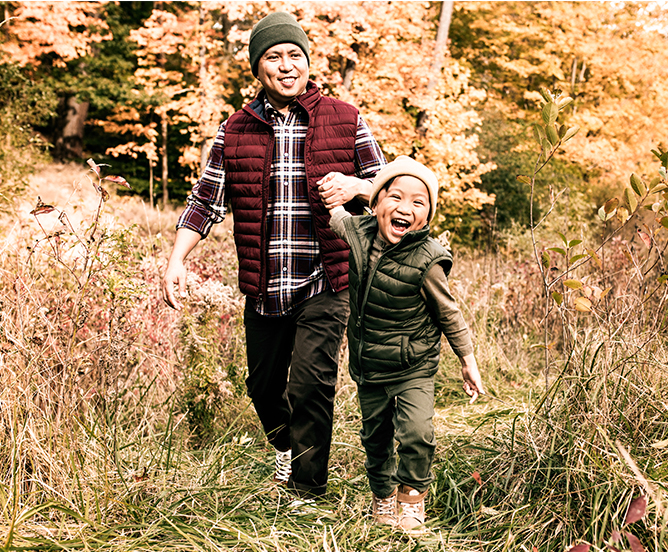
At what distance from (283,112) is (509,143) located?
12.7 m

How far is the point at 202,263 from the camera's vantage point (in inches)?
202

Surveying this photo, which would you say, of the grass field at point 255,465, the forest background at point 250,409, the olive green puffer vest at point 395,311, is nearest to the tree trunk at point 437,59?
the forest background at point 250,409

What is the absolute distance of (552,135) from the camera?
2.20 meters

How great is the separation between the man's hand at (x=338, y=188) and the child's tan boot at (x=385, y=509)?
4.05 feet

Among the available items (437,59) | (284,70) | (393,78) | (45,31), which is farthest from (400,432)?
(45,31)

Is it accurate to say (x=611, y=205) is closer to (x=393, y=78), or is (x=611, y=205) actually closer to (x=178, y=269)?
(x=178, y=269)

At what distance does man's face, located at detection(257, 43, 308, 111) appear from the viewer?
258 cm

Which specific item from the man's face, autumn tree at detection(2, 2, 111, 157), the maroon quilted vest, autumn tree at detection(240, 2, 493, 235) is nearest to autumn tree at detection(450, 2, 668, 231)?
autumn tree at detection(240, 2, 493, 235)

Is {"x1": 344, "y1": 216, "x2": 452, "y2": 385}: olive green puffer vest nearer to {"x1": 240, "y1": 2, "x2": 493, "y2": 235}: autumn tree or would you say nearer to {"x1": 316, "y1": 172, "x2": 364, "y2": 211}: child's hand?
{"x1": 316, "y1": 172, "x2": 364, "y2": 211}: child's hand

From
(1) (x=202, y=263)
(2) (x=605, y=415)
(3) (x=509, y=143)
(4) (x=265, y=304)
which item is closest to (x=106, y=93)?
(3) (x=509, y=143)

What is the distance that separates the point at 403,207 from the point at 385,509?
4.02 ft

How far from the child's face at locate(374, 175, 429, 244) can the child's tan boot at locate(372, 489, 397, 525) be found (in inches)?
41.8

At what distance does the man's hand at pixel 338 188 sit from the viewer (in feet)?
8.20

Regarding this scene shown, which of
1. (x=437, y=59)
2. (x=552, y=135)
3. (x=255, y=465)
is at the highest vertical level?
(x=437, y=59)
